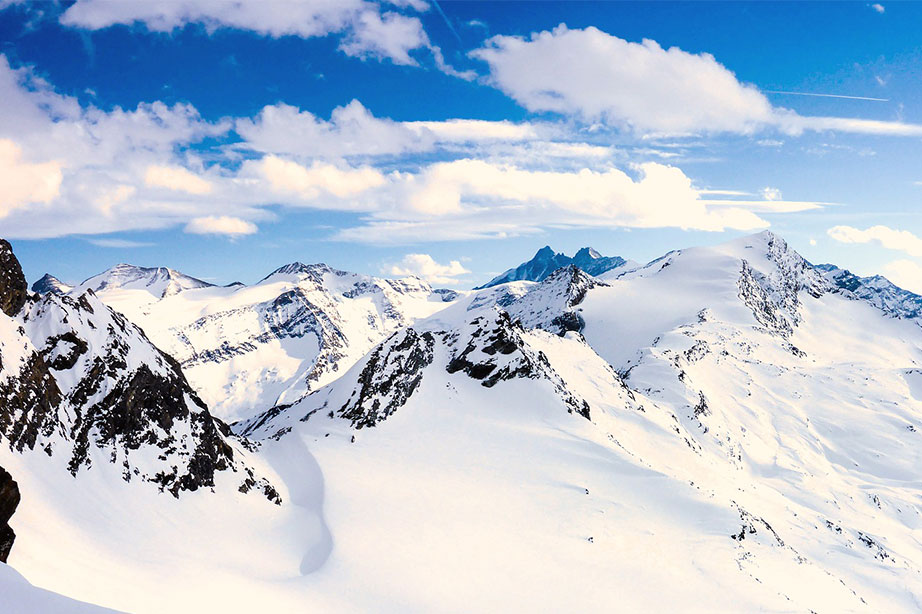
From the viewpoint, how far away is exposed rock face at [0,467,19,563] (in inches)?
736

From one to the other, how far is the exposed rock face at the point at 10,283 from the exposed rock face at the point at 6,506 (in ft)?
55.7

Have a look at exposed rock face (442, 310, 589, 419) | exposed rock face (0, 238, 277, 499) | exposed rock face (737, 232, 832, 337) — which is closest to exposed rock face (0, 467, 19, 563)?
exposed rock face (0, 238, 277, 499)

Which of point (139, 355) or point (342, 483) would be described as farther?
point (342, 483)

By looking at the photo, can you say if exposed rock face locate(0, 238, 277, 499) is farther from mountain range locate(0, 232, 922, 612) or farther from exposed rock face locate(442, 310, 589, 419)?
exposed rock face locate(442, 310, 589, 419)

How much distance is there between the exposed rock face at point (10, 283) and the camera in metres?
31.2

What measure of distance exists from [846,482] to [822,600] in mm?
52906

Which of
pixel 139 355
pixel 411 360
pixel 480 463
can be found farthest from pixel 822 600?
pixel 139 355

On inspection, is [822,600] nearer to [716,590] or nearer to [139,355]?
[716,590]

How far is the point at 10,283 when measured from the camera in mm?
32031

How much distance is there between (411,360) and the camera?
59344mm

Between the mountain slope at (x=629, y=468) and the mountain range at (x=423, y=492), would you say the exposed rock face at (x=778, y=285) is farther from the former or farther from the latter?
the mountain range at (x=423, y=492)

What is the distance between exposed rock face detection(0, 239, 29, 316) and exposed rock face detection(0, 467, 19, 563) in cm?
1698

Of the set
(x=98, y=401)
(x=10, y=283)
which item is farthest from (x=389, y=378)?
(x=10, y=283)

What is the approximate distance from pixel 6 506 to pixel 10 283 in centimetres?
1965
